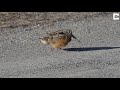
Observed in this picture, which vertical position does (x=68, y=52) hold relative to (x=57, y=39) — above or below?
below

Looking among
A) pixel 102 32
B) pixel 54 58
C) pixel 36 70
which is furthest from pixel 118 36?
pixel 36 70

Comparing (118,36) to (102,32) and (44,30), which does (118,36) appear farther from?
(44,30)

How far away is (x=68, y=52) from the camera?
342 inches

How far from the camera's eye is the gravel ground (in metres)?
7.72

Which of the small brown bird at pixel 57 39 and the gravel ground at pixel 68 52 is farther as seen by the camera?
the small brown bird at pixel 57 39

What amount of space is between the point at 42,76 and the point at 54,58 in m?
0.87

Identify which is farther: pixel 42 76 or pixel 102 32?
pixel 102 32

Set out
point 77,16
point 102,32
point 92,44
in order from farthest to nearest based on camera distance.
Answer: point 77,16 < point 102,32 < point 92,44

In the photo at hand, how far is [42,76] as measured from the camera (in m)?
7.50

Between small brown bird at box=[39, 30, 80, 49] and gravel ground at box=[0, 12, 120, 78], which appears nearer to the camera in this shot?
gravel ground at box=[0, 12, 120, 78]

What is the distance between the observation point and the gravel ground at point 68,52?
25.3 ft
